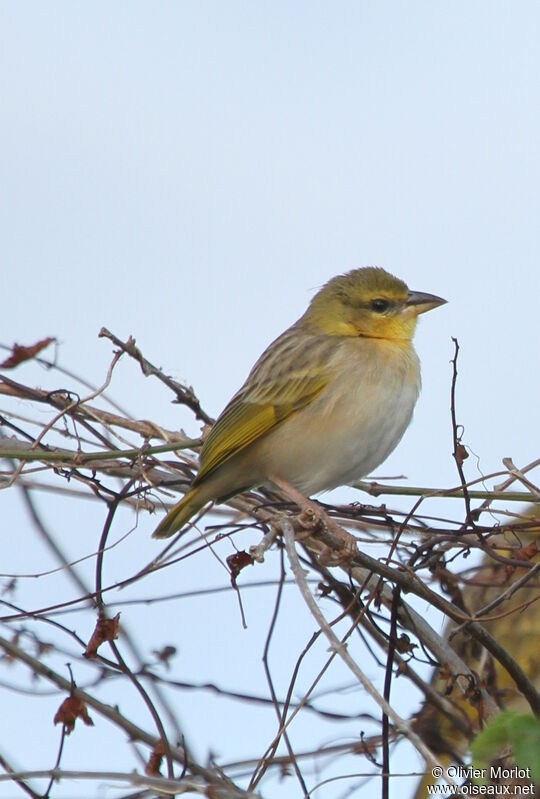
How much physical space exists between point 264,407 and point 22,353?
1.12 m

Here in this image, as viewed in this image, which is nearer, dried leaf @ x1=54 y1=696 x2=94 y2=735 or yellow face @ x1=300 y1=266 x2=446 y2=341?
dried leaf @ x1=54 y1=696 x2=94 y2=735

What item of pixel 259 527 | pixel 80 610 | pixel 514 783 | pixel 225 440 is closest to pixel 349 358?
pixel 225 440

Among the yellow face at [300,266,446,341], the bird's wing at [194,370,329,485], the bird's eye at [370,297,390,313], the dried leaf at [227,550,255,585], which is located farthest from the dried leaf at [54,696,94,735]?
the bird's eye at [370,297,390,313]

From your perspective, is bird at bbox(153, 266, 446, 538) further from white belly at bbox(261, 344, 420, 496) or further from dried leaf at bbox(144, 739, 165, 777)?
dried leaf at bbox(144, 739, 165, 777)

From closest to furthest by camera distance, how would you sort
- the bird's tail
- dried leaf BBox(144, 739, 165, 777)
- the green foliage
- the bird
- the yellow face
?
the green foliage < dried leaf BBox(144, 739, 165, 777) < the bird's tail < the bird < the yellow face

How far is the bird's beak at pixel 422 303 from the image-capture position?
5996 millimetres

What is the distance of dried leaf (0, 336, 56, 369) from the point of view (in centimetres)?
500

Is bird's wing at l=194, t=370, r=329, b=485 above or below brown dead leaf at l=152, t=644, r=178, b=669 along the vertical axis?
above

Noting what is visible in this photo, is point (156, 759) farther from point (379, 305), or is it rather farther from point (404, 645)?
point (379, 305)

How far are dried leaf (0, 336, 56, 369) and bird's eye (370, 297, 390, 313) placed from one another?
1.74 meters

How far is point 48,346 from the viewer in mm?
5047

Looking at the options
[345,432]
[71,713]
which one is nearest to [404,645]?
[71,713]

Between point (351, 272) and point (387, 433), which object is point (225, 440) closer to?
point (387, 433)

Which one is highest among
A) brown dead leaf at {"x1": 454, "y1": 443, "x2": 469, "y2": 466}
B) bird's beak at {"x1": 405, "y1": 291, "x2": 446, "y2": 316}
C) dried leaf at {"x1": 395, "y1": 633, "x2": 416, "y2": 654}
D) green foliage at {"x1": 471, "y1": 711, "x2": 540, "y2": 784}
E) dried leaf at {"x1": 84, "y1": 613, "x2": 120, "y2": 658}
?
bird's beak at {"x1": 405, "y1": 291, "x2": 446, "y2": 316}
